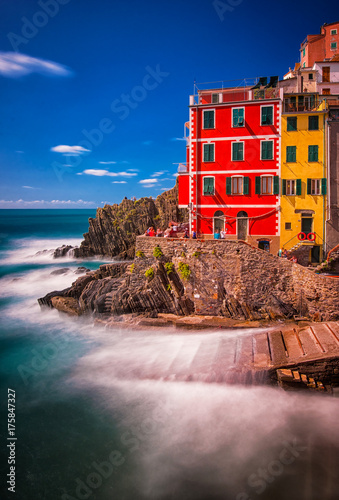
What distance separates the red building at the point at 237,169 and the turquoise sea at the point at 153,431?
903cm

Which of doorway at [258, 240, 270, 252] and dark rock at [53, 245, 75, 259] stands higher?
doorway at [258, 240, 270, 252]

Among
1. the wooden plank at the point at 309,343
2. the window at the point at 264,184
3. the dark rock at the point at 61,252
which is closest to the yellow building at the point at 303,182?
the window at the point at 264,184

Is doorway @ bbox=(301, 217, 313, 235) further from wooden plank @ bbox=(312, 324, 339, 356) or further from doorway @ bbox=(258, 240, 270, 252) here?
wooden plank @ bbox=(312, 324, 339, 356)

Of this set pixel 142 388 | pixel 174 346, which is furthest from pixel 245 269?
pixel 142 388

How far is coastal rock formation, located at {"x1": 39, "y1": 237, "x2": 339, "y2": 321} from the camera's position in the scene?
20.5 m

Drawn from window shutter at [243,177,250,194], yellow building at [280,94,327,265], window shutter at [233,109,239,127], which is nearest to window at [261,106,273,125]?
yellow building at [280,94,327,265]

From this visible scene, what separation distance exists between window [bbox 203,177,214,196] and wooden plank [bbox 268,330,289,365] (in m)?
12.1

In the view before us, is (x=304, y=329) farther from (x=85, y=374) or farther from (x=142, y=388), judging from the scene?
(x=85, y=374)

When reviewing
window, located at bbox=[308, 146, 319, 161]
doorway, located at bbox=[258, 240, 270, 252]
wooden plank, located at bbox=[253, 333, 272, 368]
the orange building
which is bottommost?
wooden plank, located at bbox=[253, 333, 272, 368]

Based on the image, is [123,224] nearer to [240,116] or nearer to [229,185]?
[229,185]

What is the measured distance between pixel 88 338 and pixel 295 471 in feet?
48.1

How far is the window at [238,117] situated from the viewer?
2420 cm

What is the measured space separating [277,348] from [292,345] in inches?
32.9

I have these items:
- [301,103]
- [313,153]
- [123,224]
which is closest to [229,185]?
[313,153]
